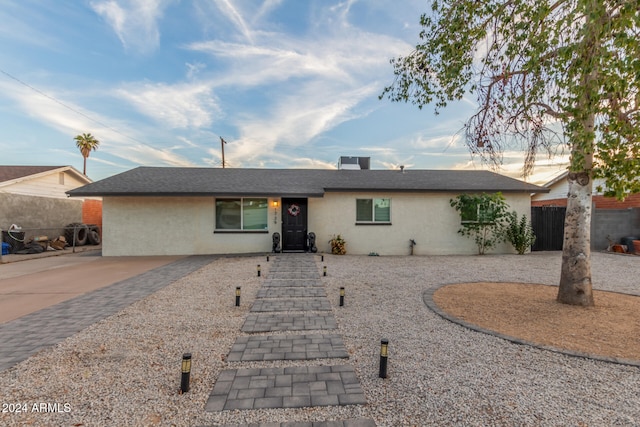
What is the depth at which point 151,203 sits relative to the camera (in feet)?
38.1

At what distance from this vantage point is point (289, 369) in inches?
118

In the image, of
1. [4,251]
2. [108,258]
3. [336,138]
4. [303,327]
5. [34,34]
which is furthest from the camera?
[336,138]

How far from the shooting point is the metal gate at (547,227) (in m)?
13.0

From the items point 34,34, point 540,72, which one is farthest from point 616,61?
point 34,34

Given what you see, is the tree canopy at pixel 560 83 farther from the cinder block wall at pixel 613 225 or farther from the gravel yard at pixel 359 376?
the cinder block wall at pixel 613 225

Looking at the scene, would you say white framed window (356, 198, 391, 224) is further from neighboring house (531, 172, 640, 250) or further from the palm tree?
the palm tree

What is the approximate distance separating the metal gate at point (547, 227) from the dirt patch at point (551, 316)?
8005 mm

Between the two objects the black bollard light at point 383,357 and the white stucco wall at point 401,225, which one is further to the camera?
the white stucco wall at point 401,225

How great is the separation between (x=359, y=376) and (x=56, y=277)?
8.99 metres

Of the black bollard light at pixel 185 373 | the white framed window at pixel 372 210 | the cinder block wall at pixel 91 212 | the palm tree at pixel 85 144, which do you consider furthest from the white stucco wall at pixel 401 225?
the palm tree at pixel 85 144

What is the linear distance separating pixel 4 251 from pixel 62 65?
27.5ft

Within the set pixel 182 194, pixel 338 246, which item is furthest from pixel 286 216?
pixel 182 194

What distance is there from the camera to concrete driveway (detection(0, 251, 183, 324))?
5.36 m

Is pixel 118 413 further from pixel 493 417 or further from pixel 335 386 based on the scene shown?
pixel 493 417
